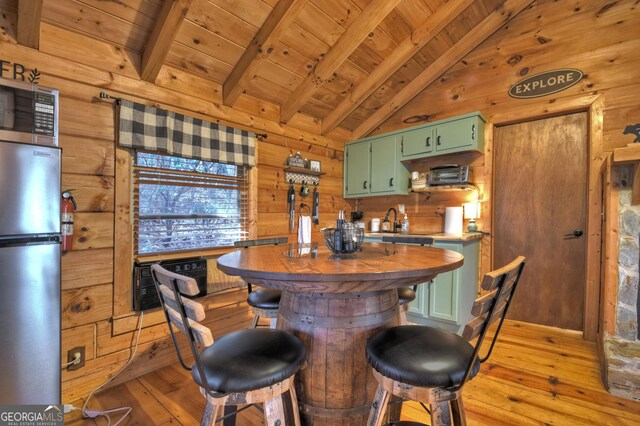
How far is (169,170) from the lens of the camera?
2314mm

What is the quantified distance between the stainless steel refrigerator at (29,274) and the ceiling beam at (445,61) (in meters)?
3.29

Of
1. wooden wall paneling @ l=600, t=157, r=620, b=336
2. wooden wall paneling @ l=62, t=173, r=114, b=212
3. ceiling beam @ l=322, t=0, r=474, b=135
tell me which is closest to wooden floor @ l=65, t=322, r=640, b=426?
wooden wall paneling @ l=600, t=157, r=620, b=336

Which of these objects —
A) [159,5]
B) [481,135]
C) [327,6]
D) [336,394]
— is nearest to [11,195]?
[159,5]

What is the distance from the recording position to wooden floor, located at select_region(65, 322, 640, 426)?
1622 millimetres

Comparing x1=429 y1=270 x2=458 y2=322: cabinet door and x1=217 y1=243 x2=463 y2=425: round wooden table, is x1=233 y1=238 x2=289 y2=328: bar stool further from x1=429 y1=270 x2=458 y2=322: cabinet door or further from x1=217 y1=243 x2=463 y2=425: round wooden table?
x1=429 y1=270 x2=458 y2=322: cabinet door

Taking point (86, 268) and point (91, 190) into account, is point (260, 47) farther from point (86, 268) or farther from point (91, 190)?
point (86, 268)

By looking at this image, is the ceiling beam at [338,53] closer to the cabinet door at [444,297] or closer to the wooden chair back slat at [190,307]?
the cabinet door at [444,297]

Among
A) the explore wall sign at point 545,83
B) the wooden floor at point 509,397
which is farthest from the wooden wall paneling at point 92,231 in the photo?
the explore wall sign at point 545,83

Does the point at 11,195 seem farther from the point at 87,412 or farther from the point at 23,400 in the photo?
the point at 87,412

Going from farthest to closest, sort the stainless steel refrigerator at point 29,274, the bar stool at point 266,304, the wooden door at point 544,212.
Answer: the wooden door at point 544,212 < the bar stool at point 266,304 < the stainless steel refrigerator at point 29,274

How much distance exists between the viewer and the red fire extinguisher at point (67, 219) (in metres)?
1.74

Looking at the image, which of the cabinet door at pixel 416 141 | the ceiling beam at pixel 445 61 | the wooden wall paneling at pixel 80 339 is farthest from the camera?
the cabinet door at pixel 416 141

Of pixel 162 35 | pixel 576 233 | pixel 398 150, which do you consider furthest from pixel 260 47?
pixel 576 233

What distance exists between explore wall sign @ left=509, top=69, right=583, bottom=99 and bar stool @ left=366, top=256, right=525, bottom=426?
261cm
